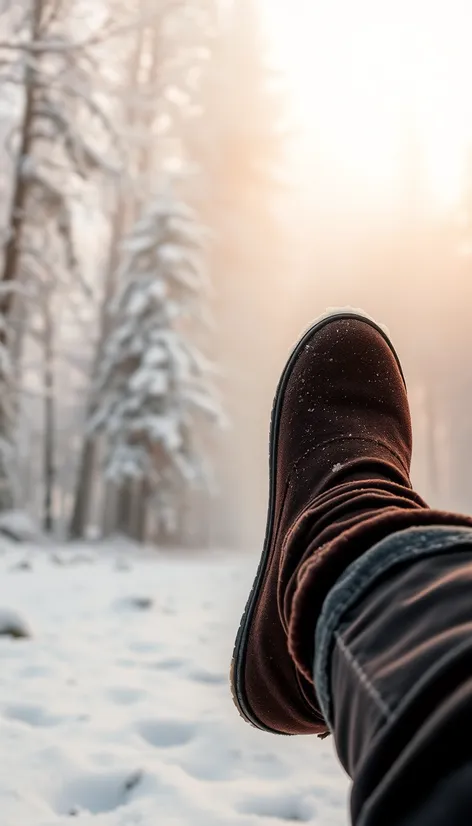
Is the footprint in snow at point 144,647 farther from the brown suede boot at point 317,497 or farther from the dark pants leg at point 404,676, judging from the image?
the dark pants leg at point 404,676

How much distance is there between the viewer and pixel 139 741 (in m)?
1.74

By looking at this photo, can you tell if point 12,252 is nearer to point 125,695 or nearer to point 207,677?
point 207,677

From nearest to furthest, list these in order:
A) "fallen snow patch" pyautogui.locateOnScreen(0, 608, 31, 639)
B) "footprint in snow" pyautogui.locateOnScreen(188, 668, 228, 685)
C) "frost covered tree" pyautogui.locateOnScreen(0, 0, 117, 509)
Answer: "footprint in snow" pyautogui.locateOnScreen(188, 668, 228, 685)
"fallen snow patch" pyautogui.locateOnScreen(0, 608, 31, 639)
"frost covered tree" pyautogui.locateOnScreen(0, 0, 117, 509)

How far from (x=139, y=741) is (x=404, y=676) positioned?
1210 mm

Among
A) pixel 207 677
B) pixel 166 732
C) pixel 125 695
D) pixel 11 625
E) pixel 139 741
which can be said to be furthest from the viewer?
pixel 11 625

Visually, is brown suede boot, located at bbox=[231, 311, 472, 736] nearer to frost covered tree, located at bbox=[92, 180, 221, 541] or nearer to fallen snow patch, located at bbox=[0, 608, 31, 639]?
fallen snow patch, located at bbox=[0, 608, 31, 639]

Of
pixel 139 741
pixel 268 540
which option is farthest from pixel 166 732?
pixel 268 540

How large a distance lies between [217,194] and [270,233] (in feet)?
5.56

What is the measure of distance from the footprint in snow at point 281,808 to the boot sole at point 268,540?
0.13m

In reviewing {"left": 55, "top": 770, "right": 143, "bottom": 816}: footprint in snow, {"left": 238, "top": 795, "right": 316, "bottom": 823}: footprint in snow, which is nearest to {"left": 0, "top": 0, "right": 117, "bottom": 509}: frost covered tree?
{"left": 55, "top": 770, "right": 143, "bottom": 816}: footprint in snow

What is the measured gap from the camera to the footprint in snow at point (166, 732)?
179 cm

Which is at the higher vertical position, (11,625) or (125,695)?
(125,695)

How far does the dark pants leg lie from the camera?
25.7 inches

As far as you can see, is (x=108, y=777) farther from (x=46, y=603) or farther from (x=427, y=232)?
(x=427, y=232)
